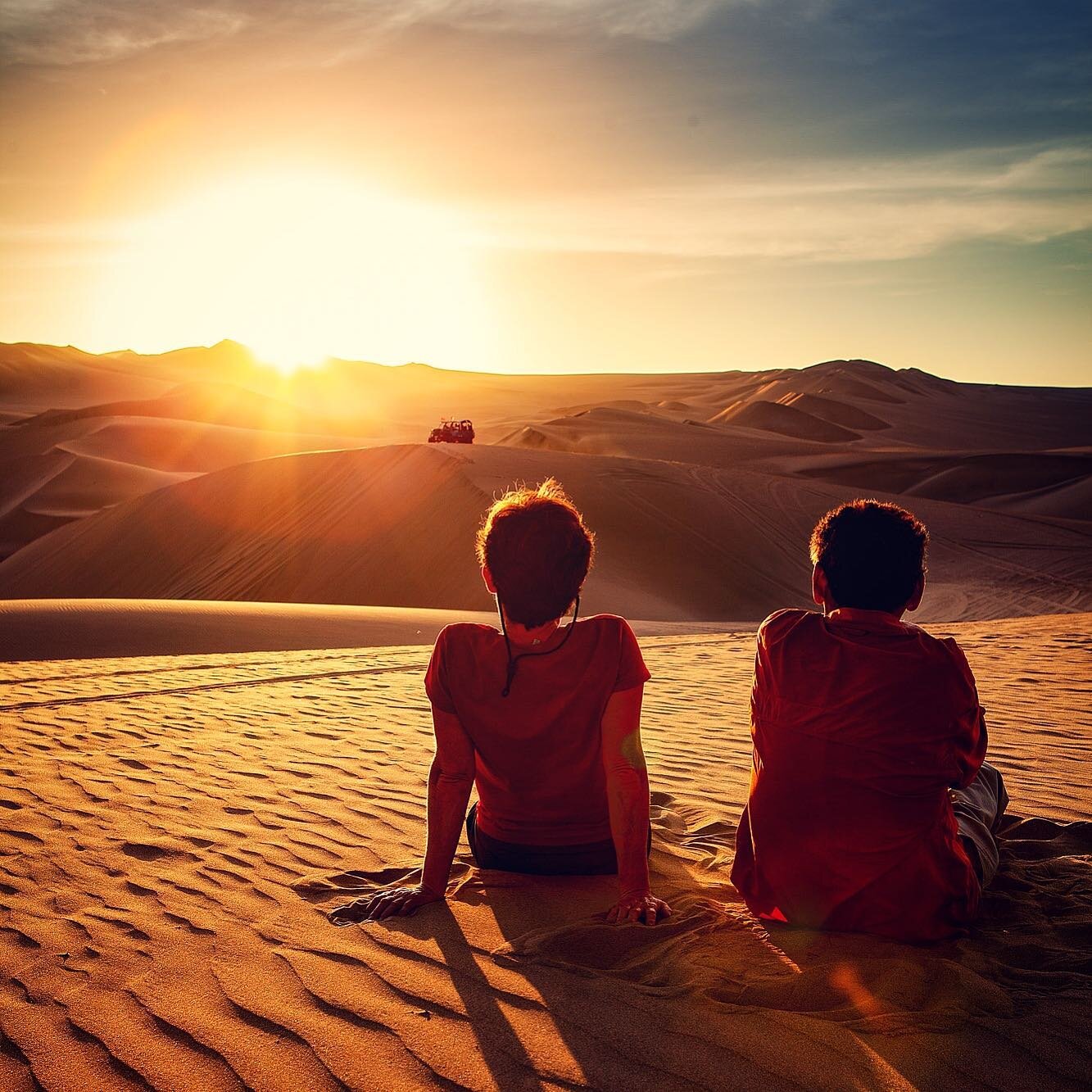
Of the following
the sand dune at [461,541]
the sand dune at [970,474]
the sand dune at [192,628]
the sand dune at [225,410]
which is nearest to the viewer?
the sand dune at [192,628]

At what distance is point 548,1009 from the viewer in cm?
255

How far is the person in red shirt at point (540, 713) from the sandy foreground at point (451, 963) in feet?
0.73

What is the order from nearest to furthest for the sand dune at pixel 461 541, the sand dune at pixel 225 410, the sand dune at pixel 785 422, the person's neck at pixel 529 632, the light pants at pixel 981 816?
the person's neck at pixel 529 632, the light pants at pixel 981 816, the sand dune at pixel 461 541, the sand dune at pixel 225 410, the sand dune at pixel 785 422

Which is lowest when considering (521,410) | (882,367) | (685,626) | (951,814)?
(685,626)

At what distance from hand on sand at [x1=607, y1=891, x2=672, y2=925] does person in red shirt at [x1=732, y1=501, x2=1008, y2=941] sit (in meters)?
0.34

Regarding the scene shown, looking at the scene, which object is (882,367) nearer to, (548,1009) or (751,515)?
(751,515)

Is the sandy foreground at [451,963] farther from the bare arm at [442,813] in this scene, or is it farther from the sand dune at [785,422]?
the sand dune at [785,422]

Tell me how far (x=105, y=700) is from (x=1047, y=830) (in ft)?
22.6

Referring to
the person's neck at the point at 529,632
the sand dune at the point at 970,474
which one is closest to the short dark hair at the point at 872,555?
the person's neck at the point at 529,632

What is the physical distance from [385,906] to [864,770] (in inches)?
61.9

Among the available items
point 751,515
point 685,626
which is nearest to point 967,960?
point 685,626

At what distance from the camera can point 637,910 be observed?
9.89ft

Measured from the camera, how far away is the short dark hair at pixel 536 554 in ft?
9.37

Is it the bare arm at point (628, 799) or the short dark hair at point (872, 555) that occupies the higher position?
the short dark hair at point (872, 555)
